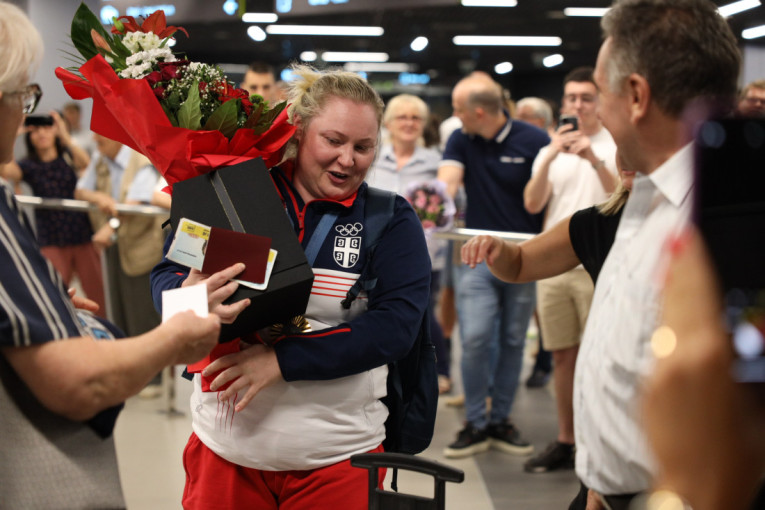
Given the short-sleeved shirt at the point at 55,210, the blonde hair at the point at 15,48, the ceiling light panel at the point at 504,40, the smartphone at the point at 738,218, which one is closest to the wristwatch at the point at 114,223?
the short-sleeved shirt at the point at 55,210

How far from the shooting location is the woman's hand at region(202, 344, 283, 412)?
5.30 ft

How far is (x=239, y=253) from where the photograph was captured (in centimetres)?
150

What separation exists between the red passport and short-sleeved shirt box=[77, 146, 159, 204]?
3.30 meters

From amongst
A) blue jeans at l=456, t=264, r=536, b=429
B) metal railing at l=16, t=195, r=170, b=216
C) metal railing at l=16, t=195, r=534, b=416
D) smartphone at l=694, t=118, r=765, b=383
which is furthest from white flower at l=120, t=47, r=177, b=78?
metal railing at l=16, t=195, r=170, b=216

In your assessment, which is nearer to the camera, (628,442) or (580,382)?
(628,442)

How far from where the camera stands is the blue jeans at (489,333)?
4023 mm

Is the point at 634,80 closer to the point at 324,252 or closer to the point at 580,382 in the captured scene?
the point at 580,382

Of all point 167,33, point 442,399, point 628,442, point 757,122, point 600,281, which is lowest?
point 442,399

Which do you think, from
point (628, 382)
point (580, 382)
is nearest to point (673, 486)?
point (628, 382)

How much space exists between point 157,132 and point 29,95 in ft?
1.04

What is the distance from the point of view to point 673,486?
0.80 metres

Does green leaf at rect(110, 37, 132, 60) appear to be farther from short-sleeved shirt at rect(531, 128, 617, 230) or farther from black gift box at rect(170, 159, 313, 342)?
short-sleeved shirt at rect(531, 128, 617, 230)

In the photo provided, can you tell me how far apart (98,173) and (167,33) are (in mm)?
3741

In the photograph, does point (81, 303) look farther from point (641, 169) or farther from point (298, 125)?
point (641, 169)
